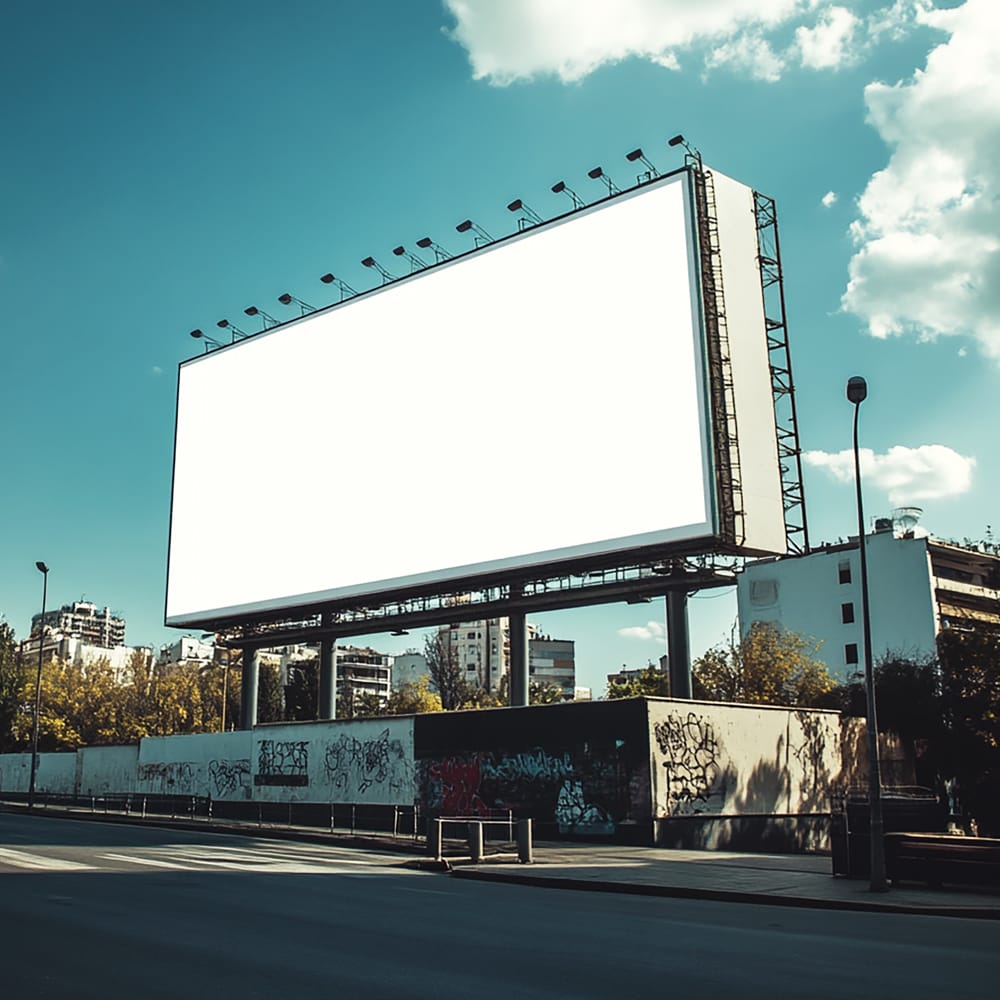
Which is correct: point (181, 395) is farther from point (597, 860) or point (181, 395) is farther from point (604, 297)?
point (597, 860)

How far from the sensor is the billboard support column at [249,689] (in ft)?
163

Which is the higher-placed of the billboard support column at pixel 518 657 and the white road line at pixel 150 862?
the billboard support column at pixel 518 657

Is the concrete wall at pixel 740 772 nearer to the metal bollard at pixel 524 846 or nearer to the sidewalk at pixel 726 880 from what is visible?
the sidewalk at pixel 726 880

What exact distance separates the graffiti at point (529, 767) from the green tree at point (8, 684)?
47230mm

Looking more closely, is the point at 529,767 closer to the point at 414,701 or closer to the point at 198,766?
the point at 198,766

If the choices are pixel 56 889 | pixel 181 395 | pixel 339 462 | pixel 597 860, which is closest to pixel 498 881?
pixel 597 860

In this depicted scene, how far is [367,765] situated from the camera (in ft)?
113

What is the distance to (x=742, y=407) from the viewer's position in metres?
33.2

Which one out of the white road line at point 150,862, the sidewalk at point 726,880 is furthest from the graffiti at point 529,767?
the white road line at point 150,862

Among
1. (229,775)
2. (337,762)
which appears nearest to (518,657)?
(337,762)

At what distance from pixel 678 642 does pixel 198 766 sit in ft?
70.7

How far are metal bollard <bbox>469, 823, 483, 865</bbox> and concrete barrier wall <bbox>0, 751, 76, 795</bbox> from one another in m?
37.6

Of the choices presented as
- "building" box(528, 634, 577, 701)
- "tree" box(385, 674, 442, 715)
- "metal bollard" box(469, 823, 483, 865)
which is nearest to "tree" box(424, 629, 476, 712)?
"tree" box(385, 674, 442, 715)

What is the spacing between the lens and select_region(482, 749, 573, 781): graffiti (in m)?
28.8
